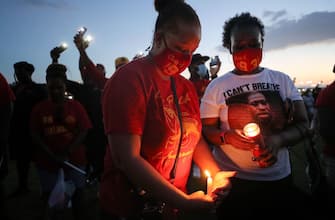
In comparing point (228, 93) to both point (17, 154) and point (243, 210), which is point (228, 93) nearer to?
point (243, 210)

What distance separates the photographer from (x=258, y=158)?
2338mm

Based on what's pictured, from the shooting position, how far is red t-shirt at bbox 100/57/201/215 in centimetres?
167

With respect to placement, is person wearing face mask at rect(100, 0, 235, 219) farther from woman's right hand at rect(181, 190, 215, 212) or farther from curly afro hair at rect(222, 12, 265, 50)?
curly afro hair at rect(222, 12, 265, 50)

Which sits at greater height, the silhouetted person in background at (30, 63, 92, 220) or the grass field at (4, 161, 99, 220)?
the silhouetted person in background at (30, 63, 92, 220)

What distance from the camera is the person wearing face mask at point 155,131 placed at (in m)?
1.62

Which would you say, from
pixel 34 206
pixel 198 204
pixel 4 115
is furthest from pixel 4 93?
pixel 198 204

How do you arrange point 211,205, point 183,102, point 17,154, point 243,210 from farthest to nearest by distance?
point 17,154, point 243,210, point 183,102, point 211,205

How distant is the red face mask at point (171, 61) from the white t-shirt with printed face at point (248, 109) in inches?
37.0

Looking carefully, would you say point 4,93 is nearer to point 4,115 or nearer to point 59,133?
point 4,115

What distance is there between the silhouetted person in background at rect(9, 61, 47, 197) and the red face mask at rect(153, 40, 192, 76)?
17.7 ft

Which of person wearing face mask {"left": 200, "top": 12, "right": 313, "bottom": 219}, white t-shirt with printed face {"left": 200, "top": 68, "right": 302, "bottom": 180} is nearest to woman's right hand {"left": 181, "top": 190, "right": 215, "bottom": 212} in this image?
person wearing face mask {"left": 200, "top": 12, "right": 313, "bottom": 219}

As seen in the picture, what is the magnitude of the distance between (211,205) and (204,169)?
0.53 metres

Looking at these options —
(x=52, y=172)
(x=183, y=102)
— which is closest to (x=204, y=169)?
(x=183, y=102)

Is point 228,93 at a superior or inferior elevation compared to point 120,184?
superior
